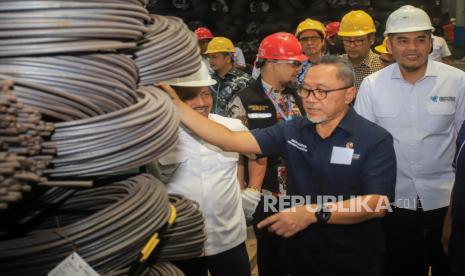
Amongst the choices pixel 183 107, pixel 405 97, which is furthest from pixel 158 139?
pixel 405 97

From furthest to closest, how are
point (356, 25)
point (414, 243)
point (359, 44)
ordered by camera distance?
point (356, 25), point (359, 44), point (414, 243)

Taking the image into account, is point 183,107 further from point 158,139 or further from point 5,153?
point 5,153

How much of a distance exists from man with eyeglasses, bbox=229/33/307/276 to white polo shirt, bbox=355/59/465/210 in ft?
2.85

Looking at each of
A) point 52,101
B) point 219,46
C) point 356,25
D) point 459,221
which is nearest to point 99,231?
point 52,101

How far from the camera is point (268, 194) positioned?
411 cm

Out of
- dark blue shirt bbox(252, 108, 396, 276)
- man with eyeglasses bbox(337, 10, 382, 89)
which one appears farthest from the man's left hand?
man with eyeglasses bbox(337, 10, 382, 89)

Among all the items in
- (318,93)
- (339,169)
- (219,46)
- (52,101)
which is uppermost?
(52,101)

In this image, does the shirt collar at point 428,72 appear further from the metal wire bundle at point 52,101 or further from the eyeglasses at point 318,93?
the metal wire bundle at point 52,101

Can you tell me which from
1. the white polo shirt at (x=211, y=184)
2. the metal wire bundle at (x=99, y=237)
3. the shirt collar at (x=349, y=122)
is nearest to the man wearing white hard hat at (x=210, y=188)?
the white polo shirt at (x=211, y=184)

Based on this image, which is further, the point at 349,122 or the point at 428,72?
the point at 428,72

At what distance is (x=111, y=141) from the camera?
50.8 inches

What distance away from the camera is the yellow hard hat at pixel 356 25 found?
17.7 feet

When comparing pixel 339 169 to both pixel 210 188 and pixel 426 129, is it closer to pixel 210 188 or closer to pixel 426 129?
pixel 210 188

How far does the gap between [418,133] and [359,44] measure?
1.96 meters
